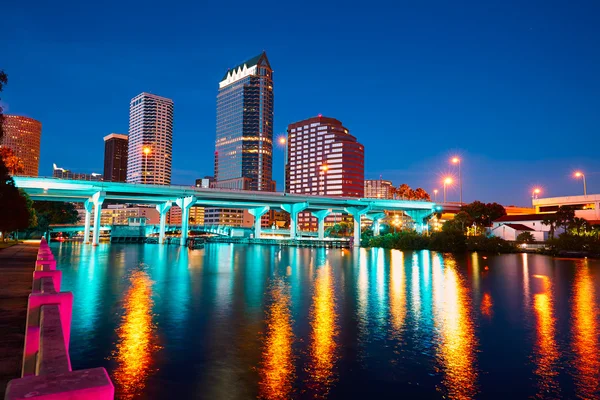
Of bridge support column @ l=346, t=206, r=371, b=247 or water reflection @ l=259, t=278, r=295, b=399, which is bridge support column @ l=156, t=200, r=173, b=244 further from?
water reflection @ l=259, t=278, r=295, b=399

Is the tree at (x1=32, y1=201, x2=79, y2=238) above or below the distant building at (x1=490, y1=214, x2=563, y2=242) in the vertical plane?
above

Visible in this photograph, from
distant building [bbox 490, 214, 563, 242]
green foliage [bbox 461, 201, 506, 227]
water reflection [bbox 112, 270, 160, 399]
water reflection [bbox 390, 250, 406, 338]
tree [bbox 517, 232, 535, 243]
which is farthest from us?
green foliage [bbox 461, 201, 506, 227]

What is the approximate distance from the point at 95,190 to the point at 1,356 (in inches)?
3702

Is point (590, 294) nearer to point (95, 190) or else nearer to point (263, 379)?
point (263, 379)

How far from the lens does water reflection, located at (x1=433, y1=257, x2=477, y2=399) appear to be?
11305mm

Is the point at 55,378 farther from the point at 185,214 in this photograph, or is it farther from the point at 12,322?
the point at 185,214

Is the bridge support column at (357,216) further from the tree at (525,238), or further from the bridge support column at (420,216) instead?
the tree at (525,238)

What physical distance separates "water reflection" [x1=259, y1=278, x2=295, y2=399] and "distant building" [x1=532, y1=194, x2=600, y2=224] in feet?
347

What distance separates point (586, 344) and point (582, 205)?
119768 mm

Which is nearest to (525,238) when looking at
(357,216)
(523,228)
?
(523,228)

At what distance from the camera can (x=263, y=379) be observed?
37.5 ft

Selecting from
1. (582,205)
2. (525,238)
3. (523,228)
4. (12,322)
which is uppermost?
(582,205)

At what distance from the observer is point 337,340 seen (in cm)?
1559

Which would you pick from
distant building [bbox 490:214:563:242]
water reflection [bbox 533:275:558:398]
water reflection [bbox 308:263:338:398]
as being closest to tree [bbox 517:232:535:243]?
distant building [bbox 490:214:563:242]
